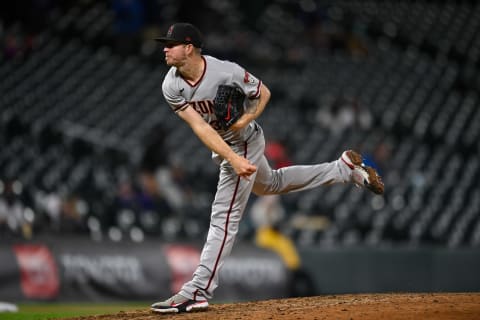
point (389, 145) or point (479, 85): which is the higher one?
point (479, 85)

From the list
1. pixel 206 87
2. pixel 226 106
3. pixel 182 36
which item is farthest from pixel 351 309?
pixel 182 36

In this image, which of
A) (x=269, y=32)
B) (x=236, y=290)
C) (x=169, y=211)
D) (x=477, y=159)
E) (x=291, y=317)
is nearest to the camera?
(x=291, y=317)

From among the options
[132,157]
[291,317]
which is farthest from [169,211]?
[291,317]

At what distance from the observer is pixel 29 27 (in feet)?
48.9

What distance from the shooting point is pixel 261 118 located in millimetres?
15070

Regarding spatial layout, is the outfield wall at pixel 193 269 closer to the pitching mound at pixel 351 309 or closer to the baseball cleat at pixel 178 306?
the pitching mound at pixel 351 309

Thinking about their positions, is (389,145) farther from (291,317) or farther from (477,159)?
(291,317)

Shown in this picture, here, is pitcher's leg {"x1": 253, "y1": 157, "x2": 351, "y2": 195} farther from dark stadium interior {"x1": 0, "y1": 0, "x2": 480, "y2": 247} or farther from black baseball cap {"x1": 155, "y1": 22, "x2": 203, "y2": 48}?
dark stadium interior {"x1": 0, "y1": 0, "x2": 480, "y2": 247}

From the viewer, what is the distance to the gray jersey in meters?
5.80

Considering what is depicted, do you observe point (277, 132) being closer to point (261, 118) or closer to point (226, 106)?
point (261, 118)

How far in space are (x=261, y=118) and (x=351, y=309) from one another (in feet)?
31.4

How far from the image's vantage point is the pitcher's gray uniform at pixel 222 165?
19.1 ft

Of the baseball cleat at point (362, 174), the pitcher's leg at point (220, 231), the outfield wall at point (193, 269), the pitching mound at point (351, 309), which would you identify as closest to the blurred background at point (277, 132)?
the outfield wall at point (193, 269)

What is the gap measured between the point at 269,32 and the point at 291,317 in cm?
1354
